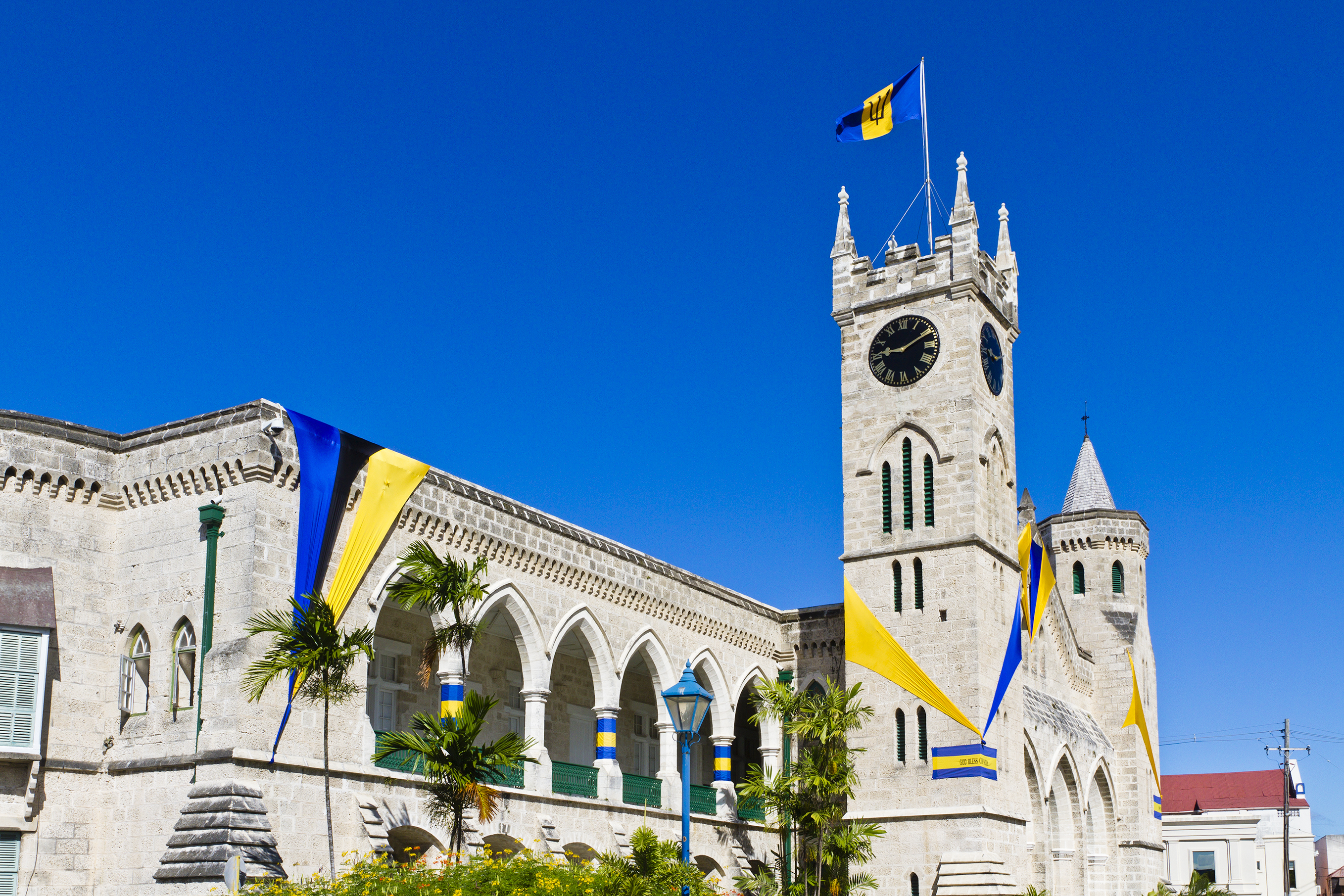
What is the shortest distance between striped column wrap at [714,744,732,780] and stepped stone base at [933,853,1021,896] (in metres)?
5.31

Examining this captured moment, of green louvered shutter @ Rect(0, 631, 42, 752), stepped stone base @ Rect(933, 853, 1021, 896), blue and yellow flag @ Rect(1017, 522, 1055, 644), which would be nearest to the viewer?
green louvered shutter @ Rect(0, 631, 42, 752)

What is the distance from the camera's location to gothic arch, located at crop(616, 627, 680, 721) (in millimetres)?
31078

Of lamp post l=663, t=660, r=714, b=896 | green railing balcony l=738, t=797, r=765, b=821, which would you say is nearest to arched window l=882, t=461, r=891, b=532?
green railing balcony l=738, t=797, r=765, b=821

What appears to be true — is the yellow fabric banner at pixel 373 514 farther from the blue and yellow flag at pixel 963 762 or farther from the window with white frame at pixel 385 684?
the blue and yellow flag at pixel 963 762

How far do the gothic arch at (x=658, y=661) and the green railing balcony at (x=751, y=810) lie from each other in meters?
3.27

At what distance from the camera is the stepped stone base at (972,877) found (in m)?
30.0

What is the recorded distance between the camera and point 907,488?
3369 cm

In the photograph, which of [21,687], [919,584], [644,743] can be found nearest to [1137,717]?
[919,584]

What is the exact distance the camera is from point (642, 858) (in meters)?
21.5

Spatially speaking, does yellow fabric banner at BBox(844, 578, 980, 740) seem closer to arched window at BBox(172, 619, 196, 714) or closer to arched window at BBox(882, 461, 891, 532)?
arched window at BBox(882, 461, 891, 532)

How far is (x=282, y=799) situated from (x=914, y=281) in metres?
19.6

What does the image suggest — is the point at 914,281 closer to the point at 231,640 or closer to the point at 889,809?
the point at 889,809

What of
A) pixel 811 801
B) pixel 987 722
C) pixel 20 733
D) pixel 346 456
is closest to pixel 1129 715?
pixel 987 722

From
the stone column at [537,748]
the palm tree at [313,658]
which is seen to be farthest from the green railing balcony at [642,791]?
the palm tree at [313,658]
